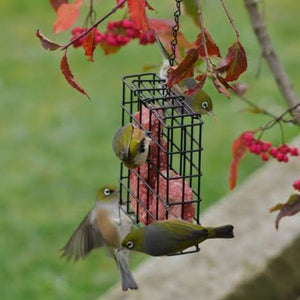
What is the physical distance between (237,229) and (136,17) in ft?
8.00

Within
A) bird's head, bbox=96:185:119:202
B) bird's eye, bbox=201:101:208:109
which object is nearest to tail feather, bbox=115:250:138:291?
bird's head, bbox=96:185:119:202

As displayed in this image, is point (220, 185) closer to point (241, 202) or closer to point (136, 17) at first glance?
→ point (241, 202)

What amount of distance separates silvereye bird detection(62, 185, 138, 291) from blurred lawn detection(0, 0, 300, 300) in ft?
4.24

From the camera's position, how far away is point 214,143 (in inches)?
270

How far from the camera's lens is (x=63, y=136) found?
23.2ft

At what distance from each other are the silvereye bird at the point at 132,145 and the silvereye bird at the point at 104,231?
1.79 feet

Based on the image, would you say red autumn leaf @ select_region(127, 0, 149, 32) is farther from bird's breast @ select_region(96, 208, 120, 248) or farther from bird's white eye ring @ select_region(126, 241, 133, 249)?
bird's breast @ select_region(96, 208, 120, 248)

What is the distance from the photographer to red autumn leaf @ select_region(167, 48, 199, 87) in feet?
7.75

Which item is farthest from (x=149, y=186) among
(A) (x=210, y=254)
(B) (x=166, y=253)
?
(A) (x=210, y=254)

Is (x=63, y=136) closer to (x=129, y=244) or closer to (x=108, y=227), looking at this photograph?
(x=108, y=227)

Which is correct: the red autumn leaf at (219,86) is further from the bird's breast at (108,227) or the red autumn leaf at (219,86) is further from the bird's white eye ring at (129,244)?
the bird's breast at (108,227)

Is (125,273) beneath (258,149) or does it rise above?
beneath

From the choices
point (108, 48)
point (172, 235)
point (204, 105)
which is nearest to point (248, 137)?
point (204, 105)

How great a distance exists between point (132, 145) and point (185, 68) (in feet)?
1.34
